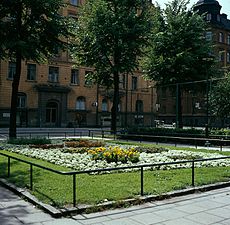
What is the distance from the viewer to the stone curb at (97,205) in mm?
6527

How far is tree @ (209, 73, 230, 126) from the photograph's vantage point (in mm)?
35031

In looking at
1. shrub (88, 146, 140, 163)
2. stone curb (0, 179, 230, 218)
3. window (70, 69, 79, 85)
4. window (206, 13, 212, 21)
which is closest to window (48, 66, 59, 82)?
window (70, 69, 79, 85)

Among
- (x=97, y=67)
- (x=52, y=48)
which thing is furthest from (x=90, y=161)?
(x=97, y=67)

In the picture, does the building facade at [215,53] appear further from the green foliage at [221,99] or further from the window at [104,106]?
the window at [104,106]

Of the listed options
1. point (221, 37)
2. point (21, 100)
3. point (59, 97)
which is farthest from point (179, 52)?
point (221, 37)

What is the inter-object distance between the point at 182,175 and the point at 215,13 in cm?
6995

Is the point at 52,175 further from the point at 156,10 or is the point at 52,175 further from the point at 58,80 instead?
the point at 58,80

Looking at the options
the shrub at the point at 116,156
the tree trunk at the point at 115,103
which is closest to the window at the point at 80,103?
the tree trunk at the point at 115,103

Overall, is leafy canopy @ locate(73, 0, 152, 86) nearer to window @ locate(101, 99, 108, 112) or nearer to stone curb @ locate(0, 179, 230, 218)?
stone curb @ locate(0, 179, 230, 218)

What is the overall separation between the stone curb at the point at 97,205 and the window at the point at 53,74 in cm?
4081

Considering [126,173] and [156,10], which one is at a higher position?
[156,10]

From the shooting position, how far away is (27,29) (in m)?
23.7

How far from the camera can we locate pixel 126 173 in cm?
1063

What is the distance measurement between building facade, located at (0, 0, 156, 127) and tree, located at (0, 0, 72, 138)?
1847 centimetres
